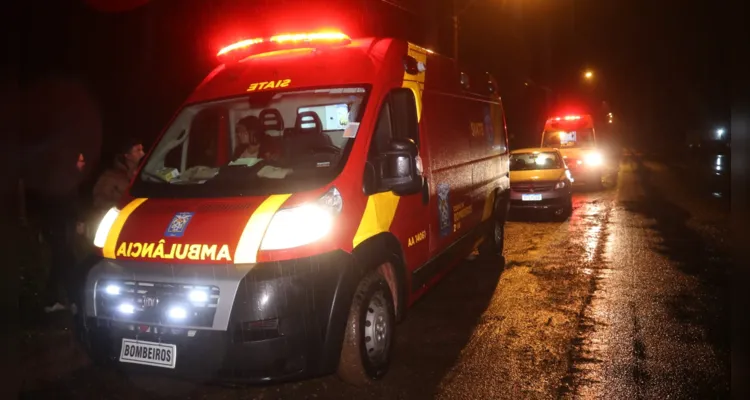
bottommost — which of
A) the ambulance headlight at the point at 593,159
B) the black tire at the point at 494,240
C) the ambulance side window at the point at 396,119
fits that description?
the black tire at the point at 494,240

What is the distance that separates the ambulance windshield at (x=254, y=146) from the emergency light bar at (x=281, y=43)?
46 centimetres

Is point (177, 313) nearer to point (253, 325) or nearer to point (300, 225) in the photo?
point (253, 325)

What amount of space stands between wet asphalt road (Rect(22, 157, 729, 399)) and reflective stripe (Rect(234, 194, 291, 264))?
43.2 inches

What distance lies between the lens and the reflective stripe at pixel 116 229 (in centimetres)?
394

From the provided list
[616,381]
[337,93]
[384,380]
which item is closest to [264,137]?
[337,93]

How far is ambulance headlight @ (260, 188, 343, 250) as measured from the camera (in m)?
3.65

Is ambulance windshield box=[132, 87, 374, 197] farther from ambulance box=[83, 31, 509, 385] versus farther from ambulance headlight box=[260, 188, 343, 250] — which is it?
ambulance headlight box=[260, 188, 343, 250]

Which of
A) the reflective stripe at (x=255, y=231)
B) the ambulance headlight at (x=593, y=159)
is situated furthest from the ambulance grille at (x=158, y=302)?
the ambulance headlight at (x=593, y=159)

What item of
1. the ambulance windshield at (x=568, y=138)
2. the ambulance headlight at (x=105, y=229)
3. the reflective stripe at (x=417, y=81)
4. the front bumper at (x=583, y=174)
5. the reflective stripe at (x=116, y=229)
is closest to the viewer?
the reflective stripe at (x=116, y=229)

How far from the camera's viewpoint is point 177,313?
11.6 ft

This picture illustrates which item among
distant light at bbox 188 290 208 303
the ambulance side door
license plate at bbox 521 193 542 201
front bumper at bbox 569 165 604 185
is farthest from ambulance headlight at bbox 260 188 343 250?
front bumper at bbox 569 165 604 185

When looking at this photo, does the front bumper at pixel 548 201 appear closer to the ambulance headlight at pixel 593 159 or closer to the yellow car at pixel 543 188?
the yellow car at pixel 543 188

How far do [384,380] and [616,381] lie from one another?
1713 mm

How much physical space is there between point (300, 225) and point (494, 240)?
531 centimetres
